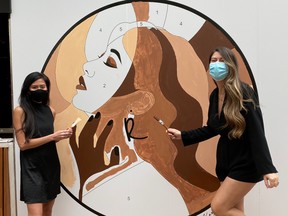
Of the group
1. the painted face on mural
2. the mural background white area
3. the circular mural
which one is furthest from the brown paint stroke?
the mural background white area

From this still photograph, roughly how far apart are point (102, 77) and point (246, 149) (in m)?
1.26

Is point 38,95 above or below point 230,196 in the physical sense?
above

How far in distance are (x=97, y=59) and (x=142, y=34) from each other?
1.34 feet

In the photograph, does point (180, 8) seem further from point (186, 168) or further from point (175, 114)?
point (186, 168)

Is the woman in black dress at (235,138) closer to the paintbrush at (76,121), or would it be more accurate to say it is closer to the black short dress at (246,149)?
the black short dress at (246,149)

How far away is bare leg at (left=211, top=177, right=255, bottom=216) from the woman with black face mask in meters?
1.12

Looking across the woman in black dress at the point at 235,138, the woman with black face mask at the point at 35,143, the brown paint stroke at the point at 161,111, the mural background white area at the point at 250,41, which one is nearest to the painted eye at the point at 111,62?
the brown paint stroke at the point at 161,111

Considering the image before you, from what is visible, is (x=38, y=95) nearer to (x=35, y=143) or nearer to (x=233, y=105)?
(x=35, y=143)

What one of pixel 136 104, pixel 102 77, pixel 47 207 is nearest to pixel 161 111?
pixel 136 104

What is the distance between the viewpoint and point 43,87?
7.67 feet

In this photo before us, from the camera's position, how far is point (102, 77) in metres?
2.71

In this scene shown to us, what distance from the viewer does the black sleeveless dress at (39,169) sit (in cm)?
227

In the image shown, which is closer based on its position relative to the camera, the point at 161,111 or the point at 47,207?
the point at 47,207

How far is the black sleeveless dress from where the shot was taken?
227 centimetres
